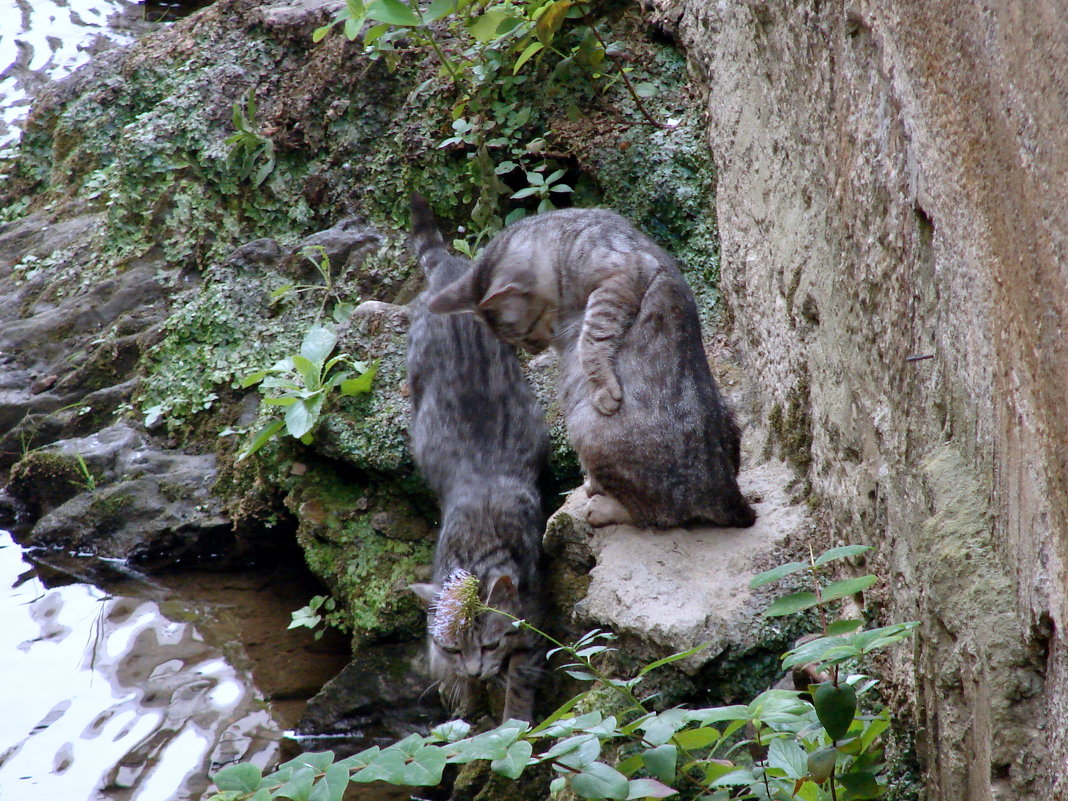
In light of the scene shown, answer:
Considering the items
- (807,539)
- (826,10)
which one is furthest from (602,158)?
(807,539)

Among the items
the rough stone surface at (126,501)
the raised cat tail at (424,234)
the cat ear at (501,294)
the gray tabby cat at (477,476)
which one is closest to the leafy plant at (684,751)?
the gray tabby cat at (477,476)

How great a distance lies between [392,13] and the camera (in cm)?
430

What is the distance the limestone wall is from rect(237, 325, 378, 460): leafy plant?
2.10 metres

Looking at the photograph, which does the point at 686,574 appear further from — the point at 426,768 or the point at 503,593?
the point at 426,768

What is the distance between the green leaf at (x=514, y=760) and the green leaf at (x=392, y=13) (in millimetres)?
3487

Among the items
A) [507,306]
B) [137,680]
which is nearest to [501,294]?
[507,306]

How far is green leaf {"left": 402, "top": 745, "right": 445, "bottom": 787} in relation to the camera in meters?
1.67

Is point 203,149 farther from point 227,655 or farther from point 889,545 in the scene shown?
point 889,545

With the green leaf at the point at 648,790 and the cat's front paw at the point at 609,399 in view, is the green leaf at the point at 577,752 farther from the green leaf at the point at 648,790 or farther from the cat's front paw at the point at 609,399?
the cat's front paw at the point at 609,399

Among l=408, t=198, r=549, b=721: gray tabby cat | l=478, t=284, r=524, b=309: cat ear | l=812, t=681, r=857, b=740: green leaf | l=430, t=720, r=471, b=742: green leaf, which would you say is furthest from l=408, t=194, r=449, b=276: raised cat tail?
l=812, t=681, r=857, b=740: green leaf

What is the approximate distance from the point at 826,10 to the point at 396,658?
9.75 feet

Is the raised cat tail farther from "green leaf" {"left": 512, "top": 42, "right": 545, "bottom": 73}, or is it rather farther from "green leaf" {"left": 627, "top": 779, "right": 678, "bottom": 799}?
"green leaf" {"left": 627, "top": 779, "right": 678, "bottom": 799}

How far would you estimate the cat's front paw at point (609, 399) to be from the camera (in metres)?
3.12

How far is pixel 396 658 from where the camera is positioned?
160 inches
